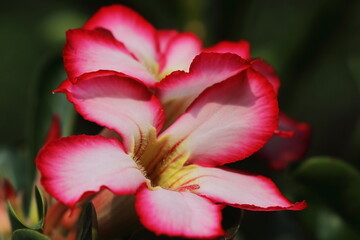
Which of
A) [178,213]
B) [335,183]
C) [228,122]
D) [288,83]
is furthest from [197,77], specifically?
[288,83]

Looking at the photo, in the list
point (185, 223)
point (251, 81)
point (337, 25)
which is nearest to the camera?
point (185, 223)

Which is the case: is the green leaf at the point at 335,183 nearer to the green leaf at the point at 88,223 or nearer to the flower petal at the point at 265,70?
the flower petal at the point at 265,70

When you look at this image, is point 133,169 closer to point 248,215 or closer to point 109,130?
point 109,130

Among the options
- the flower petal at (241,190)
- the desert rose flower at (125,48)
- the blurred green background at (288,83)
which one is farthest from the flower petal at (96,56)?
the blurred green background at (288,83)

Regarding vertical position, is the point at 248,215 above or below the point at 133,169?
below

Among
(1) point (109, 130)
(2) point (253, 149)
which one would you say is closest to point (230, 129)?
(2) point (253, 149)

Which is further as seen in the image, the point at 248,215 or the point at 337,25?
the point at 337,25
